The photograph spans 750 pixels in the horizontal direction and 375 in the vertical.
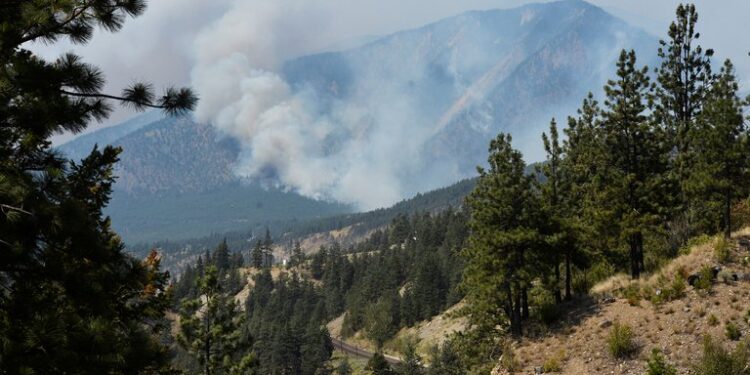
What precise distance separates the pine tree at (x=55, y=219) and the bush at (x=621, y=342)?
19245 mm

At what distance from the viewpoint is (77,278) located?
26.0 feet

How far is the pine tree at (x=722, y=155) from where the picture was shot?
27578 mm

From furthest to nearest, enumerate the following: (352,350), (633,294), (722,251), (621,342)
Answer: (352,350) → (633,294) → (722,251) → (621,342)

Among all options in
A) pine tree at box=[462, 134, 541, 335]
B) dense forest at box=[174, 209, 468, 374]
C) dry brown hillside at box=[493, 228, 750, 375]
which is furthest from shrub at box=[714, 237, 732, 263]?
dense forest at box=[174, 209, 468, 374]

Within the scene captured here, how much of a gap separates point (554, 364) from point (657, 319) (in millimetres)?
4887

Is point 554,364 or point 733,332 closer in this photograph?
point 733,332

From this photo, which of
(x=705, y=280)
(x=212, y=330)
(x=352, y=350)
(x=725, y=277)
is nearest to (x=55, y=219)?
(x=705, y=280)

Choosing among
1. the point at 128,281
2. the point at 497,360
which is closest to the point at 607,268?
the point at 497,360

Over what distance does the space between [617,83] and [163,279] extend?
2704 cm

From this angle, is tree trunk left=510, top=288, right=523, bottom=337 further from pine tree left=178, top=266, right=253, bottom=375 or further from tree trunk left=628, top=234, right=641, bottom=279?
pine tree left=178, top=266, right=253, bottom=375

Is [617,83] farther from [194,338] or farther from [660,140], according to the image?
[194,338]

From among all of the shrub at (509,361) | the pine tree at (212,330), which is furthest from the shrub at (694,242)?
the pine tree at (212,330)

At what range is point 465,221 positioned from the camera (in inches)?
1585

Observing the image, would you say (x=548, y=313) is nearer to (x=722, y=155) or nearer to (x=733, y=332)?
(x=733, y=332)
